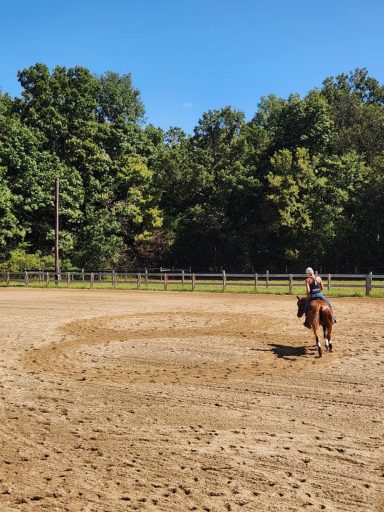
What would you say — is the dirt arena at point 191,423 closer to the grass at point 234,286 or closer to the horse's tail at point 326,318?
the horse's tail at point 326,318

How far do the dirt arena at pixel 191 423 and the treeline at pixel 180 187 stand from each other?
37499mm

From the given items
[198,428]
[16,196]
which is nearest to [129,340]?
[198,428]

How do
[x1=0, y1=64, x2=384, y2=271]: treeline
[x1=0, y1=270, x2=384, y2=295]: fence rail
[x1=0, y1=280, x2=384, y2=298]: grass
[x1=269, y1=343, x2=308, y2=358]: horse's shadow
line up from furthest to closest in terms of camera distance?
[x1=0, y1=64, x2=384, y2=271]: treeline < [x1=0, y1=270, x2=384, y2=295]: fence rail < [x1=0, y1=280, x2=384, y2=298]: grass < [x1=269, y1=343, x2=308, y2=358]: horse's shadow

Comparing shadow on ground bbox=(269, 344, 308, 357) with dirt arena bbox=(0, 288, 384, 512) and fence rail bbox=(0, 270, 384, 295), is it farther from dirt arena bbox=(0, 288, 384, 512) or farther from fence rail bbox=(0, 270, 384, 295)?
fence rail bbox=(0, 270, 384, 295)

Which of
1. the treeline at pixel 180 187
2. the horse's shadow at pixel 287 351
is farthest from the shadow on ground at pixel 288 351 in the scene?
the treeline at pixel 180 187

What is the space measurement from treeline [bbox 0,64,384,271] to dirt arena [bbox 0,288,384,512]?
37499mm

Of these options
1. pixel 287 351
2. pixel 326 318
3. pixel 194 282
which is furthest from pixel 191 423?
pixel 194 282

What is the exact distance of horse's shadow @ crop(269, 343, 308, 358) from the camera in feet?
36.5

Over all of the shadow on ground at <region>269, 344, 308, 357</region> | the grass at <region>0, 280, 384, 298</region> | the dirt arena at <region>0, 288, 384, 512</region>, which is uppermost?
the grass at <region>0, 280, 384, 298</region>

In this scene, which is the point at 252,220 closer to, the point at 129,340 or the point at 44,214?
the point at 44,214

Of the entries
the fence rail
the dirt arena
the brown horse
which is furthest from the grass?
the brown horse

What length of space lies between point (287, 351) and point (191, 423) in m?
5.41

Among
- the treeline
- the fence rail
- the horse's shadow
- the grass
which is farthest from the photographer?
the treeline

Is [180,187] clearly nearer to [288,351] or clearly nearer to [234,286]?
[234,286]
